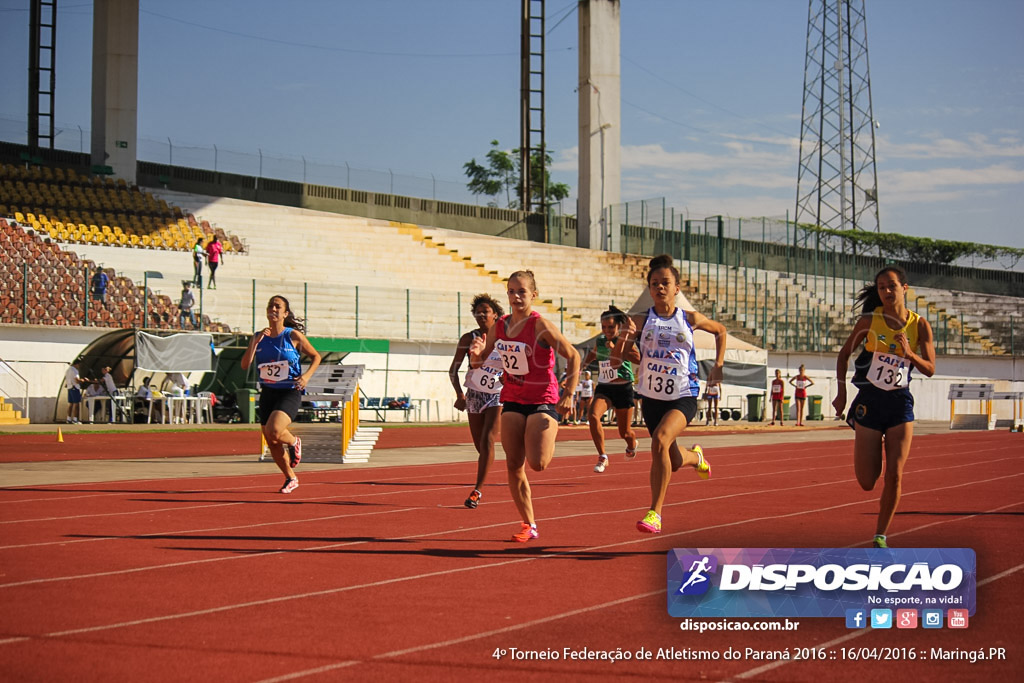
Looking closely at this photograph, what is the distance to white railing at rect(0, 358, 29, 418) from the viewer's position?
29703 millimetres

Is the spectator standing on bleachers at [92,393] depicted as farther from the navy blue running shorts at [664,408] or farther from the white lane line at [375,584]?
the navy blue running shorts at [664,408]

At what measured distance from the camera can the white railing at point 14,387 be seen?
29703 millimetres

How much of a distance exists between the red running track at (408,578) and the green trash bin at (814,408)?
28.5m

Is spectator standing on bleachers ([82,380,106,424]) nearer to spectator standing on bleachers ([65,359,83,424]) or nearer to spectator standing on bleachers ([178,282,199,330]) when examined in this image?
spectator standing on bleachers ([65,359,83,424])

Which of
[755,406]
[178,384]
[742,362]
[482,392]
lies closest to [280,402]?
[482,392]

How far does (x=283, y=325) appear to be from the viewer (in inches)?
479

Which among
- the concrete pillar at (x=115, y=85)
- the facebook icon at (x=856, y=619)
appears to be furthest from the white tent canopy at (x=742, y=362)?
the facebook icon at (x=856, y=619)

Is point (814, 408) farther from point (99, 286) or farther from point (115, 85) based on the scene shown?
point (115, 85)

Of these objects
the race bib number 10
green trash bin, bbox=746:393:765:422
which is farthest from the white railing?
the race bib number 10

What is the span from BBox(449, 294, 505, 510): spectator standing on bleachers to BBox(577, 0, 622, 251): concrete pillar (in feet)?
142

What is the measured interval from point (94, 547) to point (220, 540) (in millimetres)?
915

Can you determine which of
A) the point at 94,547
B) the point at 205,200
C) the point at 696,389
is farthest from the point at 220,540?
the point at 205,200

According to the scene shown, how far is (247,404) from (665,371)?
2505cm

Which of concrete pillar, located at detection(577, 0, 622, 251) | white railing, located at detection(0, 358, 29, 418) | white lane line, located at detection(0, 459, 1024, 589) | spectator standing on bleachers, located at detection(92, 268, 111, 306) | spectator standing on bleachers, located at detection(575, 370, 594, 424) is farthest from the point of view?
concrete pillar, located at detection(577, 0, 622, 251)
